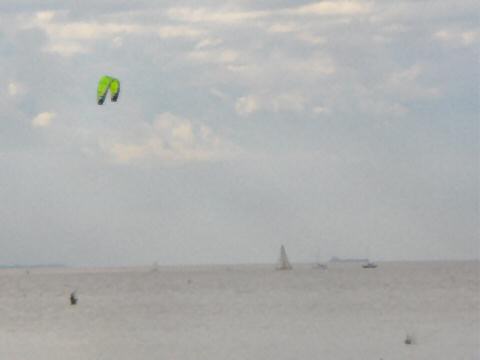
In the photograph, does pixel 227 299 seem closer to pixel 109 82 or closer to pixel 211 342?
pixel 211 342

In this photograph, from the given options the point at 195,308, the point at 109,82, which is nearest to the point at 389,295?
the point at 195,308

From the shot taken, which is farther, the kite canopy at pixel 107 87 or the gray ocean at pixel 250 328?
the gray ocean at pixel 250 328

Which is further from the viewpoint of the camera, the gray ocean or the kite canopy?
the gray ocean

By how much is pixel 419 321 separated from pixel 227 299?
43.4m

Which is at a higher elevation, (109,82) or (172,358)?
(109,82)

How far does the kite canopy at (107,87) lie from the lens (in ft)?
151

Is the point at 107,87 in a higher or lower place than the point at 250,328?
higher

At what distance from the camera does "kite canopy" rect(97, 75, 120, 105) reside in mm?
46047

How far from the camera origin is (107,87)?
47469 millimetres

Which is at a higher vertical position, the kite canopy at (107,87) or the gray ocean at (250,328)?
the kite canopy at (107,87)

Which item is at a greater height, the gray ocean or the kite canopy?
the kite canopy

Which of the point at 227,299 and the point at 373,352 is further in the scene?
the point at 227,299

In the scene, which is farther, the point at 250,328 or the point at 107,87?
the point at 250,328

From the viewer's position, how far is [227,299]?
118 meters
